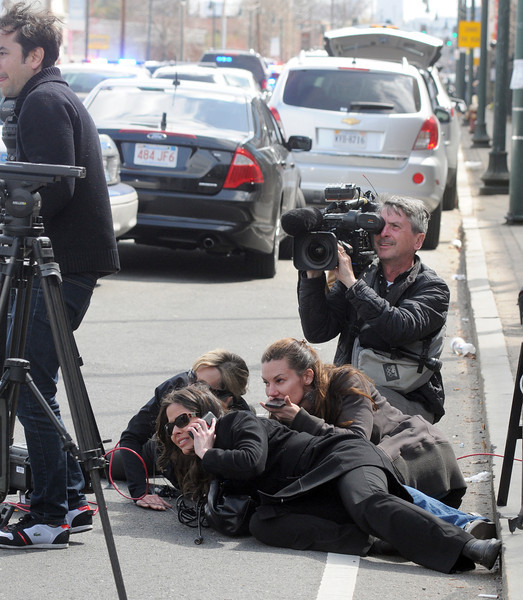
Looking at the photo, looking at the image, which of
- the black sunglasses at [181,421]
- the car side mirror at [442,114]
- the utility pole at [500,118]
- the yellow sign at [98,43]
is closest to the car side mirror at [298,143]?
the car side mirror at [442,114]

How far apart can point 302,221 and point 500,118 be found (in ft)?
48.0

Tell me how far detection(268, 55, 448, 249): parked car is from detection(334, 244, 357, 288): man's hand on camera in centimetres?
701

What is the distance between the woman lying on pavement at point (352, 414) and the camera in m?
4.91

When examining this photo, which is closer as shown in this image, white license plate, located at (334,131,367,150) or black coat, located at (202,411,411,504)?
black coat, located at (202,411,411,504)

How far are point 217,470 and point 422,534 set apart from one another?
2.70ft

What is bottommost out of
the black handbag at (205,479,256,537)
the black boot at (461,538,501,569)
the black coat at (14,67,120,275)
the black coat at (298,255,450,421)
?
the black handbag at (205,479,256,537)

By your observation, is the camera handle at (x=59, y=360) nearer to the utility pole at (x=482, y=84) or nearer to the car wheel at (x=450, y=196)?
the car wheel at (x=450, y=196)

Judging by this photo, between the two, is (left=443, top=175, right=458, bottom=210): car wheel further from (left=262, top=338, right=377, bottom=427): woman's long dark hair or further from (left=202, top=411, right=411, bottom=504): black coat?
(left=202, top=411, right=411, bottom=504): black coat

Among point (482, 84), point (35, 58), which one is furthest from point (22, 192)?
point (482, 84)

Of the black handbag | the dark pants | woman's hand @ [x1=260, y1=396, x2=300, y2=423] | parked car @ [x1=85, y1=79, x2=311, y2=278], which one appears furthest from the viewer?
parked car @ [x1=85, y1=79, x2=311, y2=278]

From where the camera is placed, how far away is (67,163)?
413cm

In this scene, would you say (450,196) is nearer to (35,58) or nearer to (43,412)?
(35,58)

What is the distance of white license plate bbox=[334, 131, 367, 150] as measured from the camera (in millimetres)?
12484

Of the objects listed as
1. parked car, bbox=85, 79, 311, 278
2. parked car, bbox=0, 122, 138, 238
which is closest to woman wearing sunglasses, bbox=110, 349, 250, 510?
parked car, bbox=0, 122, 138, 238
